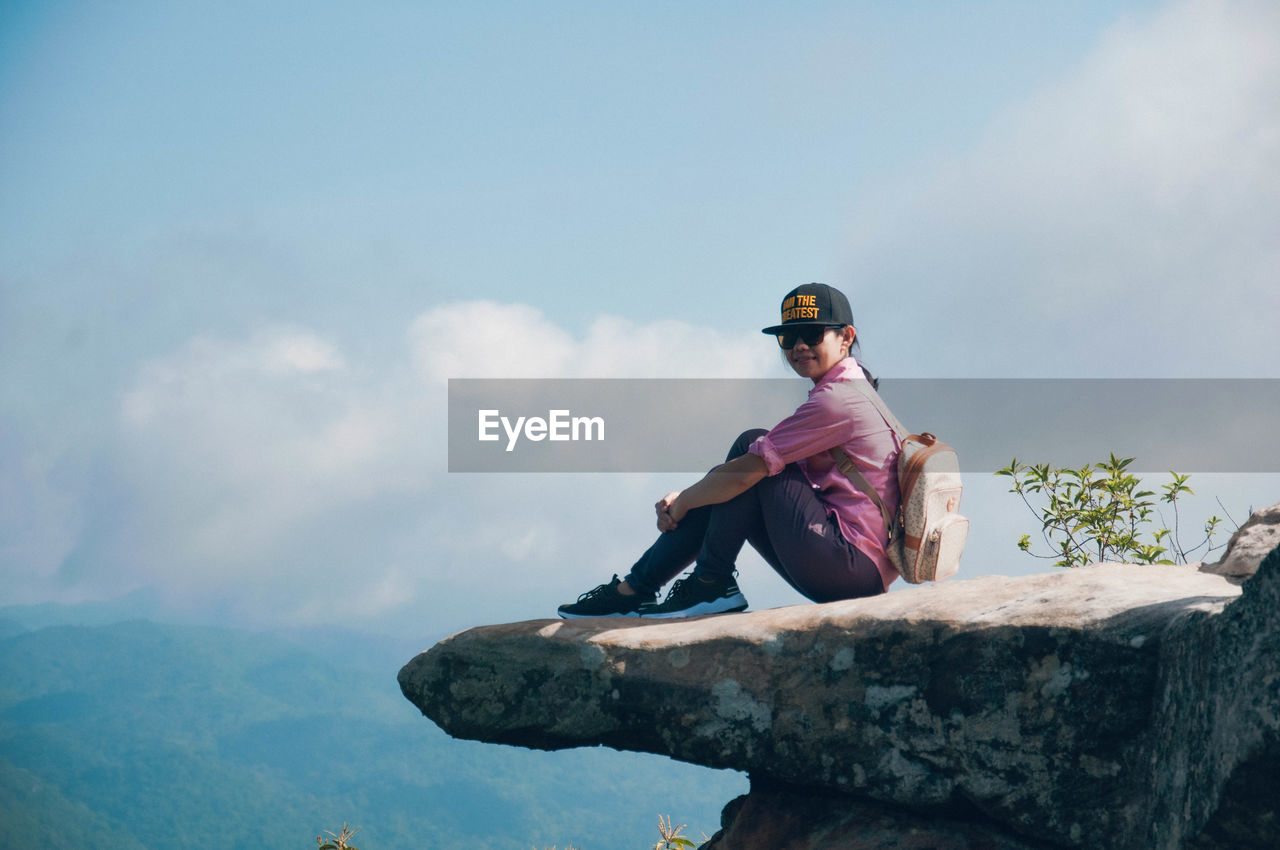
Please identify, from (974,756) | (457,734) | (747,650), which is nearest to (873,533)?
(747,650)

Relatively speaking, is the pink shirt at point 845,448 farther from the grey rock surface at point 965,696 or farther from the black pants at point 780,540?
the grey rock surface at point 965,696

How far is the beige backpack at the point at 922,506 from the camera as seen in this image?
5949 millimetres

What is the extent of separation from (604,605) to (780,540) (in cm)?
153

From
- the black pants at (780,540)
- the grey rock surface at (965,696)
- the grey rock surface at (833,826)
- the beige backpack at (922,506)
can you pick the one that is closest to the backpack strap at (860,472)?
the beige backpack at (922,506)

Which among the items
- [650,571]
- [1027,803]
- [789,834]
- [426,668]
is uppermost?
[650,571]

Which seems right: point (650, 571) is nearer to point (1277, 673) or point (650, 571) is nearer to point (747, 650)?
point (747, 650)

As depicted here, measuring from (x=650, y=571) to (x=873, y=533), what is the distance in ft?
5.25

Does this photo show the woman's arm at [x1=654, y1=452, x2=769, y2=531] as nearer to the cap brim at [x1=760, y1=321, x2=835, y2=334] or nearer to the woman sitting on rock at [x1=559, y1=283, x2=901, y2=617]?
the woman sitting on rock at [x1=559, y1=283, x2=901, y2=617]

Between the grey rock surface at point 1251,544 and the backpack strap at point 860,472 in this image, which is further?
the backpack strap at point 860,472

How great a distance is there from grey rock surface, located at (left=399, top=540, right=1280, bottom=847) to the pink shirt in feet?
1.67

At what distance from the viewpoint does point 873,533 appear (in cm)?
612

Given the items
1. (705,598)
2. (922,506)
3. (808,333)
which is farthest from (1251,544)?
(705,598)

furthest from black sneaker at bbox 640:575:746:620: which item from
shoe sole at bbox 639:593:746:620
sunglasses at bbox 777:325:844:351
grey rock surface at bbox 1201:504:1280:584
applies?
grey rock surface at bbox 1201:504:1280:584

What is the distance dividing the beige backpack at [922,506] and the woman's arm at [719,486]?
55cm
